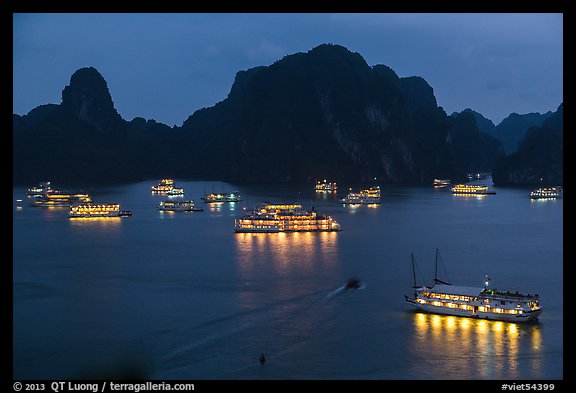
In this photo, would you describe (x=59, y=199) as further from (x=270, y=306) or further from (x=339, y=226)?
(x=270, y=306)

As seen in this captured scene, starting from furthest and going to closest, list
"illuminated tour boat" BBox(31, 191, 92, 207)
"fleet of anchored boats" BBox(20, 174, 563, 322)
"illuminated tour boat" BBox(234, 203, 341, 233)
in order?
"illuminated tour boat" BBox(31, 191, 92, 207) → "illuminated tour boat" BBox(234, 203, 341, 233) → "fleet of anchored boats" BBox(20, 174, 563, 322)

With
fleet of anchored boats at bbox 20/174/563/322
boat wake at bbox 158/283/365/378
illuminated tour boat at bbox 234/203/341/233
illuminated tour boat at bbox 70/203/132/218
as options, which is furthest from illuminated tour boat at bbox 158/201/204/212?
boat wake at bbox 158/283/365/378

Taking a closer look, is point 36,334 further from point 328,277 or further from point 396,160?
point 396,160

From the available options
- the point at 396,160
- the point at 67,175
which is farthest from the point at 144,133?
the point at 396,160

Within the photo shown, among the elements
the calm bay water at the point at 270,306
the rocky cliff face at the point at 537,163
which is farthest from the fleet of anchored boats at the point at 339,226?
the rocky cliff face at the point at 537,163

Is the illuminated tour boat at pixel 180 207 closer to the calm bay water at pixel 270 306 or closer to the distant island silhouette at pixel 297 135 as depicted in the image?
the calm bay water at pixel 270 306

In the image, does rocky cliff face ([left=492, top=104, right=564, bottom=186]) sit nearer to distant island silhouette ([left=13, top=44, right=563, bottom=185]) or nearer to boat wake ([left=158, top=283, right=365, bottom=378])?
distant island silhouette ([left=13, top=44, right=563, bottom=185])

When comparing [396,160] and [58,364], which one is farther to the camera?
[396,160]
